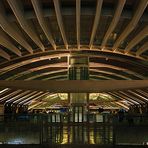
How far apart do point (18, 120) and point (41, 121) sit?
1.53 m

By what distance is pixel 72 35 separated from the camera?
2845 cm

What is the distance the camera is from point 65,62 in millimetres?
41719

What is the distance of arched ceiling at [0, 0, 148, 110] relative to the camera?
19.0m

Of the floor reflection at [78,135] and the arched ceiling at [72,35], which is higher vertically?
the arched ceiling at [72,35]

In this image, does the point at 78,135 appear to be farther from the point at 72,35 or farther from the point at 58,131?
the point at 72,35

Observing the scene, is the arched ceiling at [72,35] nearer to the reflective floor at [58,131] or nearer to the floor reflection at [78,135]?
the reflective floor at [58,131]

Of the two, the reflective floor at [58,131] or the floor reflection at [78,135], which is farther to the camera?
the reflective floor at [58,131]

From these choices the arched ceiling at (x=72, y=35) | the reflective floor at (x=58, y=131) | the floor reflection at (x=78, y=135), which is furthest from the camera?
the reflective floor at (x=58, y=131)

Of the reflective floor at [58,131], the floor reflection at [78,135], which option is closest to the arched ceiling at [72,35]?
the reflective floor at [58,131]

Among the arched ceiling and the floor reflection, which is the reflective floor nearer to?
the floor reflection

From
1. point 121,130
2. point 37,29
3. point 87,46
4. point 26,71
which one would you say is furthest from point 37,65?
point 121,130

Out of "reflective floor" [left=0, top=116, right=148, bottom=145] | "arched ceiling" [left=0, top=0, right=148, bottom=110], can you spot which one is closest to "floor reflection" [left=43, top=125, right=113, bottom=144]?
"reflective floor" [left=0, top=116, right=148, bottom=145]

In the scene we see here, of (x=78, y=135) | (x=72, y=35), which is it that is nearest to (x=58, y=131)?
(x=78, y=135)

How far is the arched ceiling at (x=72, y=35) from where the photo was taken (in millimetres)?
19031
